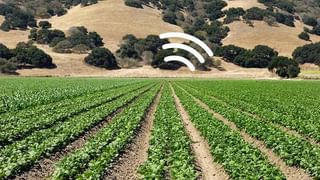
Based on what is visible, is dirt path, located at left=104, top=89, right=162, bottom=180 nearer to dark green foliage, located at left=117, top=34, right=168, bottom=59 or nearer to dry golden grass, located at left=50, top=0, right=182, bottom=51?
dark green foliage, located at left=117, top=34, right=168, bottom=59

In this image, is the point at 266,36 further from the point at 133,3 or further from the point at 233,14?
the point at 133,3

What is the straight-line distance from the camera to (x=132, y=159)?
Answer: 600 inches

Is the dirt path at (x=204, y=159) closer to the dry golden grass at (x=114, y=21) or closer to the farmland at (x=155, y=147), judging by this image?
the farmland at (x=155, y=147)

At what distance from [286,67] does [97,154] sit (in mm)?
90113

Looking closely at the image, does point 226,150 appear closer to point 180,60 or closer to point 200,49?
point 180,60

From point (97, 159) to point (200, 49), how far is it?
115598 mm

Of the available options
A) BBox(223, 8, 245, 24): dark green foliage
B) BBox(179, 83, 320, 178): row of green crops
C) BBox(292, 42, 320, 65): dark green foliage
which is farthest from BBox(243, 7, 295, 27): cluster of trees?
BBox(179, 83, 320, 178): row of green crops

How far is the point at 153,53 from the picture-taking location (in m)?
127

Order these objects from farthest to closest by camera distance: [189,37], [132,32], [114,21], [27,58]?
[114,21], [132,32], [189,37], [27,58]

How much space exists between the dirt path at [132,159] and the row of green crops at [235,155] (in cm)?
248

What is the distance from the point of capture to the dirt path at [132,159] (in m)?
13.1

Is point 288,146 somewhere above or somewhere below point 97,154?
above

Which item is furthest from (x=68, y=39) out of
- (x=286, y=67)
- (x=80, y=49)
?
(x=286, y=67)

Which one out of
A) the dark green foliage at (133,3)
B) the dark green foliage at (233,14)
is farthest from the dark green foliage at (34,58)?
the dark green foliage at (233,14)
